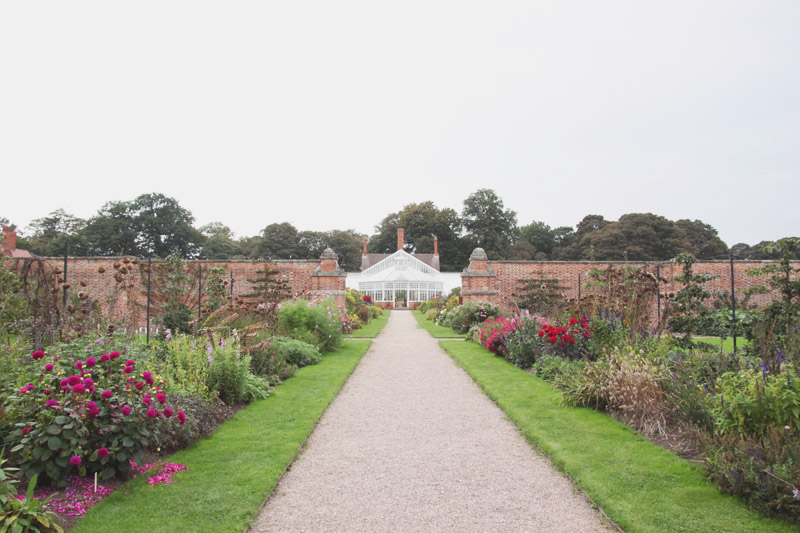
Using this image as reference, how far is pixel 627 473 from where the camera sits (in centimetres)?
423

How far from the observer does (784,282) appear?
5984mm

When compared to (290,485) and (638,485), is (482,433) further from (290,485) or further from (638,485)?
(290,485)

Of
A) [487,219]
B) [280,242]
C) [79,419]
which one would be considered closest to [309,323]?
[79,419]

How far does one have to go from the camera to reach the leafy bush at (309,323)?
12.1 metres

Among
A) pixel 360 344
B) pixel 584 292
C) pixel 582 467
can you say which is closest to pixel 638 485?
pixel 582 467

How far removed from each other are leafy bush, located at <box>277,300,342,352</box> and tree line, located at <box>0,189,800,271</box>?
104 ft

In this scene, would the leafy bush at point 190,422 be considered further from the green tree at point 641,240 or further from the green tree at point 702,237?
the green tree at point 702,237

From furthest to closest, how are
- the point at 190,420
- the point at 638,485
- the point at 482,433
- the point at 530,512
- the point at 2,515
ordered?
the point at 482,433, the point at 190,420, the point at 638,485, the point at 530,512, the point at 2,515

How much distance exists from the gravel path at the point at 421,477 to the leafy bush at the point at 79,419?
4.12 ft

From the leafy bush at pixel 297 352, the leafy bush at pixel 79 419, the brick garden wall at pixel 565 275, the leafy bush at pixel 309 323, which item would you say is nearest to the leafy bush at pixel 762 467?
the leafy bush at pixel 79 419

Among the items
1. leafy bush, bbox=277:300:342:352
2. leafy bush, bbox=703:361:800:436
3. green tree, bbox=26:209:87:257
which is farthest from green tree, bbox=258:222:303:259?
leafy bush, bbox=703:361:800:436

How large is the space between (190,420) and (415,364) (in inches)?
250

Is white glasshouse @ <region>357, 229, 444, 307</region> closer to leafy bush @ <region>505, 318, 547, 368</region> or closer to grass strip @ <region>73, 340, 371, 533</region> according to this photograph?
leafy bush @ <region>505, 318, 547, 368</region>

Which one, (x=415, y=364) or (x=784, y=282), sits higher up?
(x=784, y=282)
